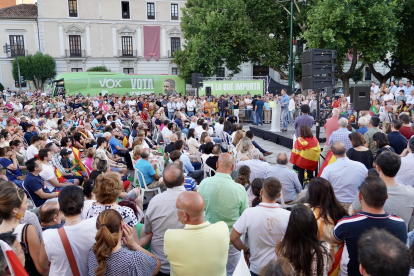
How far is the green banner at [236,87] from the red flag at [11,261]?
699 inches

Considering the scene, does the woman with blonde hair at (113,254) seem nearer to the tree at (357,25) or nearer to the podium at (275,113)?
the podium at (275,113)

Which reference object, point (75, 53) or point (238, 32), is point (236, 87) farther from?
point (75, 53)

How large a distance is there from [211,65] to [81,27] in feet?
56.8

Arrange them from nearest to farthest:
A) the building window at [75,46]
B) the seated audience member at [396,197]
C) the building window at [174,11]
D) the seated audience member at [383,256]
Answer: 1. the seated audience member at [383,256]
2. the seated audience member at [396,197]
3. the building window at [75,46]
4. the building window at [174,11]

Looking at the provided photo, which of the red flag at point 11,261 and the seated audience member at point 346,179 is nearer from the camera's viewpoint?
the red flag at point 11,261

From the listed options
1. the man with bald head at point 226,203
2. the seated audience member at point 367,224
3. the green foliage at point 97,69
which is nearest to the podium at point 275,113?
the man with bald head at point 226,203

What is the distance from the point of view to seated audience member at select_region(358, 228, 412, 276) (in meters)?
1.66

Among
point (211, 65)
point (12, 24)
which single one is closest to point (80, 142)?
point (211, 65)

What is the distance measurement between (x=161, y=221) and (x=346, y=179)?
2.31 metres

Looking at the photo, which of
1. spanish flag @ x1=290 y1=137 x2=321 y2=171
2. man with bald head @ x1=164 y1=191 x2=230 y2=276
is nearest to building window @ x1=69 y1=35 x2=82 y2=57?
spanish flag @ x1=290 y1=137 x2=321 y2=171

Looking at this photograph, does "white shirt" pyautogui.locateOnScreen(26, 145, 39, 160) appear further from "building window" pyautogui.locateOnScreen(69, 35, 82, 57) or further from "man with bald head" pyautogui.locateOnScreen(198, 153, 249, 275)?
"building window" pyautogui.locateOnScreen(69, 35, 82, 57)

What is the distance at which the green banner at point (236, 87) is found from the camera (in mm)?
19406

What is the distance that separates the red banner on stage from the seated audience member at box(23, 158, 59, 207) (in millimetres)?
33510

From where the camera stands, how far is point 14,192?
292 cm
